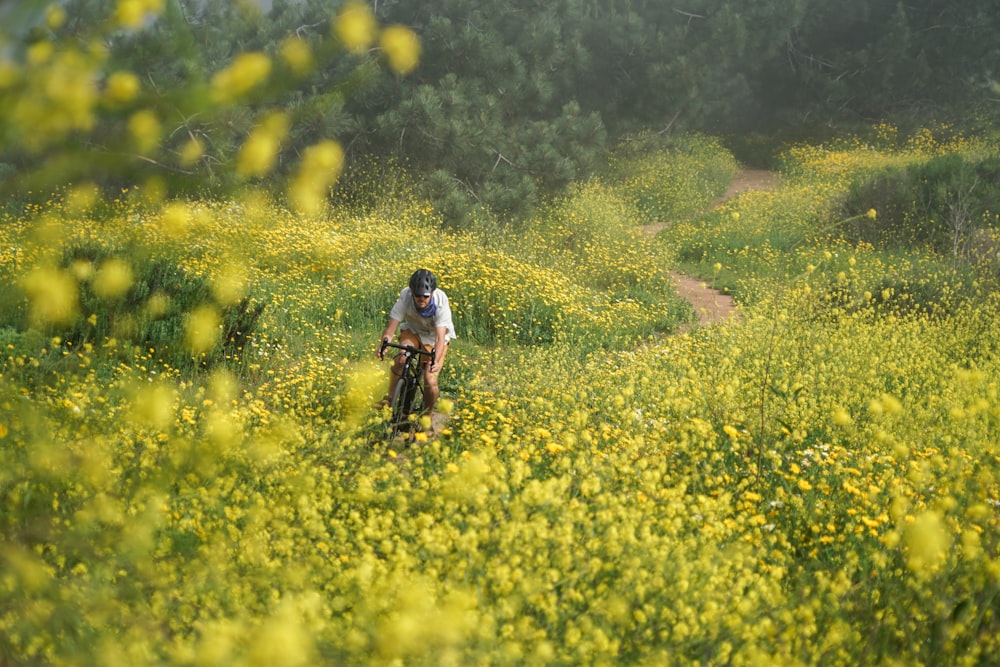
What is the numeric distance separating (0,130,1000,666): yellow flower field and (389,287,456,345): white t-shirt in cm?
55

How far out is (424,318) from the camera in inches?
229

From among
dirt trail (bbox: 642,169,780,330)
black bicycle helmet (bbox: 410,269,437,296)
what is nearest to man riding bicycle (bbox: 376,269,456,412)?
black bicycle helmet (bbox: 410,269,437,296)

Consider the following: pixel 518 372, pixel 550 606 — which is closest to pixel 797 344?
pixel 518 372

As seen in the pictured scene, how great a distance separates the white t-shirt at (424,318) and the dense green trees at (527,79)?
1.74m

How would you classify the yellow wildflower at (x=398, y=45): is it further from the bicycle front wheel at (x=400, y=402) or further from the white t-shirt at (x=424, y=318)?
the bicycle front wheel at (x=400, y=402)

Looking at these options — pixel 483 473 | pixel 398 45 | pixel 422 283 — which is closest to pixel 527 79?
pixel 422 283

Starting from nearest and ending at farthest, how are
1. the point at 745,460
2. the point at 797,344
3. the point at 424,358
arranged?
the point at 745,460 → the point at 424,358 → the point at 797,344

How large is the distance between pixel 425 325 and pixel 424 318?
0.27 feet

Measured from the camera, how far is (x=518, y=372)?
748 cm

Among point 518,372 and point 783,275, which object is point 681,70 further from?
point 518,372

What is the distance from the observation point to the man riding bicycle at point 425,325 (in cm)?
545

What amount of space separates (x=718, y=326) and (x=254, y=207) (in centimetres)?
808

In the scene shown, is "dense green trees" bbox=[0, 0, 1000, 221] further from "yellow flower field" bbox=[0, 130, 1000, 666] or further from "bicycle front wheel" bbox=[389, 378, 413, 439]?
"bicycle front wheel" bbox=[389, 378, 413, 439]

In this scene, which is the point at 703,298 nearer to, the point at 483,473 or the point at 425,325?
the point at 425,325
